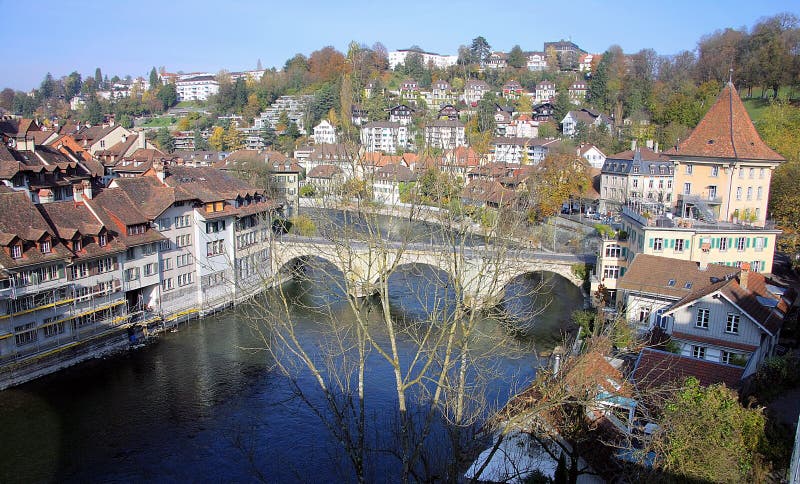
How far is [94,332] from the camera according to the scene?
22844mm

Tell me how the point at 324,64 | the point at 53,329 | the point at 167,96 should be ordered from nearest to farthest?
1. the point at 53,329
2. the point at 324,64
3. the point at 167,96

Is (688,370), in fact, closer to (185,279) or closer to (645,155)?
(185,279)

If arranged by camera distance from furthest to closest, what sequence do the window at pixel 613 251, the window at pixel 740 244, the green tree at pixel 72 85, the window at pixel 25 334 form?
the green tree at pixel 72 85 < the window at pixel 613 251 < the window at pixel 740 244 < the window at pixel 25 334

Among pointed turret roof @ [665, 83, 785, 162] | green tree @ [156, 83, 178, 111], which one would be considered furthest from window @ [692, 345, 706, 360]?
green tree @ [156, 83, 178, 111]

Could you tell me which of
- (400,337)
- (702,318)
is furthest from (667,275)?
(400,337)

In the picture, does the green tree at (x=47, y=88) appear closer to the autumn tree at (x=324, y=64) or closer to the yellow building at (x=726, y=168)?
the autumn tree at (x=324, y=64)

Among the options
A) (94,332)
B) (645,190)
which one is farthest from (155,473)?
(645,190)

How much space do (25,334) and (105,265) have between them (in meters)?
3.88

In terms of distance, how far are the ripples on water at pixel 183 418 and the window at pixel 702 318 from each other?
513cm

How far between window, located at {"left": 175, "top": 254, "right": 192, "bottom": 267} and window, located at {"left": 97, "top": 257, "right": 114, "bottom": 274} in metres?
3.51

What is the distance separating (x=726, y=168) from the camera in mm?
28500

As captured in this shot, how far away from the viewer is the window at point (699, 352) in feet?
58.3

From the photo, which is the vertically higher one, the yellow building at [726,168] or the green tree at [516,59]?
the green tree at [516,59]

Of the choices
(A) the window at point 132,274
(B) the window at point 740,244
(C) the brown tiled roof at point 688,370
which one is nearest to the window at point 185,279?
(A) the window at point 132,274
